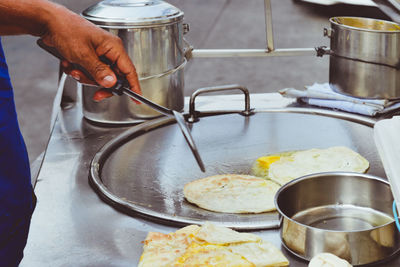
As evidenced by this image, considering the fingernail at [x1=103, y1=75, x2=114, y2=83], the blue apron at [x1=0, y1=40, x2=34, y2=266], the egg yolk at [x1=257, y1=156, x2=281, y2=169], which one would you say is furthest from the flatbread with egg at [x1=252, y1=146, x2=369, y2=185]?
the blue apron at [x1=0, y1=40, x2=34, y2=266]

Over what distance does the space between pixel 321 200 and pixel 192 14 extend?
26.2ft

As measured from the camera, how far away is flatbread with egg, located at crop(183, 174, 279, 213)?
1357mm

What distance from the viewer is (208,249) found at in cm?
109

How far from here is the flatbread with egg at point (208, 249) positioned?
105cm

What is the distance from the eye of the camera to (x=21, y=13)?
1230 mm

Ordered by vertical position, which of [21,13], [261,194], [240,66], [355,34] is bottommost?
[240,66]

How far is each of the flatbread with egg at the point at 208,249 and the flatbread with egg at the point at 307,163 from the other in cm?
40

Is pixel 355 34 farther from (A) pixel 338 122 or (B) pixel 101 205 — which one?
(B) pixel 101 205

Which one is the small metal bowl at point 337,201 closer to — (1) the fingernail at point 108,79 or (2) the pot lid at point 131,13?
(1) the fingernail at point 108,79

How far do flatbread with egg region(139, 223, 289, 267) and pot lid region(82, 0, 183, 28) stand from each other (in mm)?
832

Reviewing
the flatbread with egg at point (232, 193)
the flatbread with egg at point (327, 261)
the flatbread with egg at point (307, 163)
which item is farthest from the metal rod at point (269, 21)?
the flatbread with egg at point (327, 261)

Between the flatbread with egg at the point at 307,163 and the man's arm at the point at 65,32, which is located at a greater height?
the man's arm at the point at 65,32

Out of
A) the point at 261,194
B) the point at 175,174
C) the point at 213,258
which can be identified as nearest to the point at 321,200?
the point at 261,194

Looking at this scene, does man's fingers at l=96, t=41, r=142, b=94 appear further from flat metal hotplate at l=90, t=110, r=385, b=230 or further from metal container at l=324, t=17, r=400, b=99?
metal container at l=324, t=17, r=400, b=99
